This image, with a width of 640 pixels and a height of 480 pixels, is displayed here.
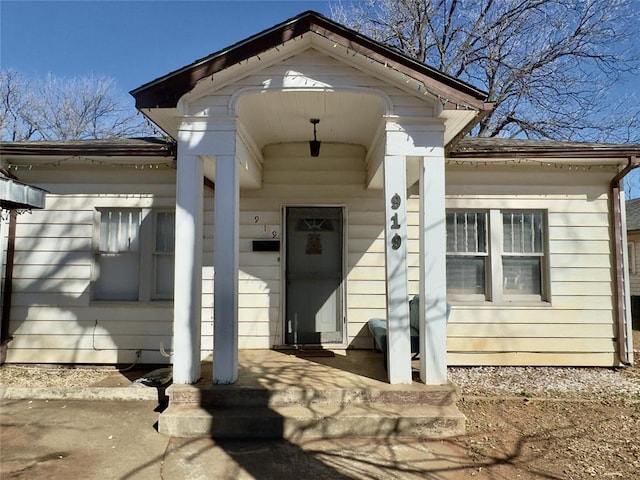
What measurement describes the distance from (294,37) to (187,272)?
251cm

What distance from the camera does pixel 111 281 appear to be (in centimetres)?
582

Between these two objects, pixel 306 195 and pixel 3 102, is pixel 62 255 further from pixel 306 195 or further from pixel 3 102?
pixel 3 102

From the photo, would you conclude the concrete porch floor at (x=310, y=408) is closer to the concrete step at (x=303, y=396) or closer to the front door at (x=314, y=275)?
the concrete step at (x=303, y=396)

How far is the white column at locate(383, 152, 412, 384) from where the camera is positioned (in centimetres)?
386

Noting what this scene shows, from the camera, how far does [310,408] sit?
369 cm

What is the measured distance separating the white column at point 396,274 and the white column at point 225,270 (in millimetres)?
1530

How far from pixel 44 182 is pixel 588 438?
7.29 m

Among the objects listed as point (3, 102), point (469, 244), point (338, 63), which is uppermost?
point (3, 102)

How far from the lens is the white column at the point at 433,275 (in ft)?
12.8

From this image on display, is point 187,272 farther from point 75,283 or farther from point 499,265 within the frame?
point 499,265

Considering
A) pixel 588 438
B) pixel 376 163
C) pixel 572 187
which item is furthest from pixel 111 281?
pixel 572 187

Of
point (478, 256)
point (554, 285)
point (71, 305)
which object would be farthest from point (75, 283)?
point (554, 285)

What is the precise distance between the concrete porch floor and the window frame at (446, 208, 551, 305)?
228 cm

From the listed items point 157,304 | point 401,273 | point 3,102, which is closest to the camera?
point 401,273
